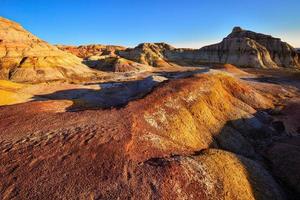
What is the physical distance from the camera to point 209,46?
11031 centimetres

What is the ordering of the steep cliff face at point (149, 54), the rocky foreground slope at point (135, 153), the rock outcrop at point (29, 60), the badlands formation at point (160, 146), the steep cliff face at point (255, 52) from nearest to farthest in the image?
the rocky foreground slope at point (135, 153) → the badlands formation at point (160, 146) → the rock outcrop at point (29, 60) → the steep cliff face at point (255, 52) → the steep cliff face at point (149, 54)

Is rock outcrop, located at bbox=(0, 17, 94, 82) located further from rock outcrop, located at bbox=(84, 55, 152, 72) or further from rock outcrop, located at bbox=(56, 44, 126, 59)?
rock outcrop, located at bbox=(56, 44, 126, 59)

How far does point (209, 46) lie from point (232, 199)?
343 ft

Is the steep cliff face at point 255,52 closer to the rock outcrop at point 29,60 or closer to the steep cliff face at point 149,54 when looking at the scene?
the steep cliff face at point 149,54

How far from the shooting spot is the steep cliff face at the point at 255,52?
94312 millimetres

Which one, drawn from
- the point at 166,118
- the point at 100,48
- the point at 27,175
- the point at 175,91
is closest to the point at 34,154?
the point at 27,175

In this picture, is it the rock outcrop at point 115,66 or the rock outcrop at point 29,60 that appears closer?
the rock outcrop at point 29,60

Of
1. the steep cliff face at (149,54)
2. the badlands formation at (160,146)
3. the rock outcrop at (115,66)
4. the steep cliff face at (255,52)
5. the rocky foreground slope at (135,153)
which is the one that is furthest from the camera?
the steep cliff face at (149,54)

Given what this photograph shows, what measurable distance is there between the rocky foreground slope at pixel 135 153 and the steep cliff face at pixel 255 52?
79136mm

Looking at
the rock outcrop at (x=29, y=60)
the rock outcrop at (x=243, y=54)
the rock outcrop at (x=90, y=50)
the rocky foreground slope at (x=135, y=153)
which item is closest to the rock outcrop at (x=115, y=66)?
the rock outcrop at (x=29, y=60)

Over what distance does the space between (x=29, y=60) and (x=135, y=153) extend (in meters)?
56.7

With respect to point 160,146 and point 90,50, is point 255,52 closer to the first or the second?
point 160,146

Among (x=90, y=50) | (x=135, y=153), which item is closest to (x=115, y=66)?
(x=135, y=153)

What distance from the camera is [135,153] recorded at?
13180mm
